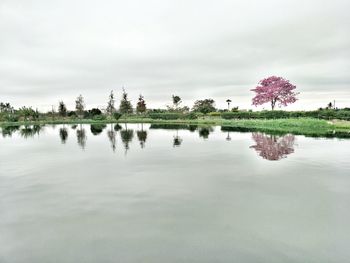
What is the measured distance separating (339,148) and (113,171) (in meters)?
13.1

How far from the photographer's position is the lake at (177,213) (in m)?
4.72

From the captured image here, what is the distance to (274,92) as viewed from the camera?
52.8 metres

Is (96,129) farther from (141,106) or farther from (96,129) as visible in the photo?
(141,106)

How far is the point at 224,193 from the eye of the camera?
25.8 ft

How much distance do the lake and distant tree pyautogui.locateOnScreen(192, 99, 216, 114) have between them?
2263 inches

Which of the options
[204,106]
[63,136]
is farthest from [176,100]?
[63,136]

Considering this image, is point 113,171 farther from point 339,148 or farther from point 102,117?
point 102,117

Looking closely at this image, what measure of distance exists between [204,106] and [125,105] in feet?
67.5

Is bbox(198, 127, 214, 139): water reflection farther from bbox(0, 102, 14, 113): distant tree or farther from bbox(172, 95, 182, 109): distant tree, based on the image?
bbox(0, 102, 14, 113): distant tree

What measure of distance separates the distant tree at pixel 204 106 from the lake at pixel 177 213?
57.5 metres

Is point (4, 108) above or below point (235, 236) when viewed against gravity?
above

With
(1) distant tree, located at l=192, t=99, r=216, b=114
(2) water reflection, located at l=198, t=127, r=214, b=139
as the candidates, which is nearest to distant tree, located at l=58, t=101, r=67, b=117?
(1) distant tree, located at l=192, t=99, r=216, b=114

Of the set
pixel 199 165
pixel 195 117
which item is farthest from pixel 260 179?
pixel 195 117

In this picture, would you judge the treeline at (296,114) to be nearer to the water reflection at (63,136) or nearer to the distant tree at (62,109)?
the water reflection at (63,136)
